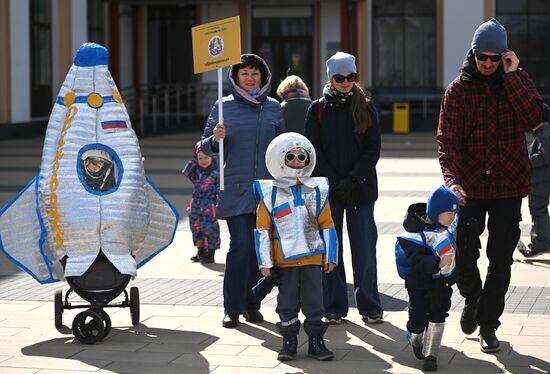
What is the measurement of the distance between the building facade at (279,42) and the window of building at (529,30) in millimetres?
28

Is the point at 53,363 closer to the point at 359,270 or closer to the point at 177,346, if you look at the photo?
the point at 177,346

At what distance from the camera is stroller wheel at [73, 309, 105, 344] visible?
7.25 meters

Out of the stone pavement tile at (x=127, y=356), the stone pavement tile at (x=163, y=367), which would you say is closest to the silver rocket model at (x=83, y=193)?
the stone pavement tile at (x=127, y=356)

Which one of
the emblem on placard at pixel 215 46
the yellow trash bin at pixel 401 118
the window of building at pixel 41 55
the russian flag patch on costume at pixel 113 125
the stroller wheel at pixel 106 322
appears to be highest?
the window of building at pixel 41 55

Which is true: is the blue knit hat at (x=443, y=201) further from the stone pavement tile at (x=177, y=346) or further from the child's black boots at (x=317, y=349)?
the stone pavement tile at (x=177, y=346)

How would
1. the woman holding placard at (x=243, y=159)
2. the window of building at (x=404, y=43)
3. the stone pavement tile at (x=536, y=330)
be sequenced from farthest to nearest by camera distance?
the window of building at (x=404, y=43) < the woman holding placard at (x=243, y=159) < the stone pavement tile at (x=536, y=330)

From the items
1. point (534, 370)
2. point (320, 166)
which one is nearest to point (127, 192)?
point (320, 166)

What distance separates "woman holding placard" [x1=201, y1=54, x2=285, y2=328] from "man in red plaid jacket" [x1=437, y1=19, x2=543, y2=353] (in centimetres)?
142

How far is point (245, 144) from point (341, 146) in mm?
640

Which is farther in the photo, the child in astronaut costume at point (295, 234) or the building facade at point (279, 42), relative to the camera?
the building facade at point (279, 42)

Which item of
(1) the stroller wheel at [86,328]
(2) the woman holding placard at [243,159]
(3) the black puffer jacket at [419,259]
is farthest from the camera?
(2) the woman holding placard at [243,159]

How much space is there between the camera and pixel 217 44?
26.7ft

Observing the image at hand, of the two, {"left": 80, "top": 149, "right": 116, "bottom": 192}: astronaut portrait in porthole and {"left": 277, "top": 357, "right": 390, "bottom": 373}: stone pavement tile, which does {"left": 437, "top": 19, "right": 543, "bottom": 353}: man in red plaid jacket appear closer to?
{"left": 277, "top": 357, "right": 390, "bottom": 373}: stone pavement tile

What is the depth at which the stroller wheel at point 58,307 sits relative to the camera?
760cm
